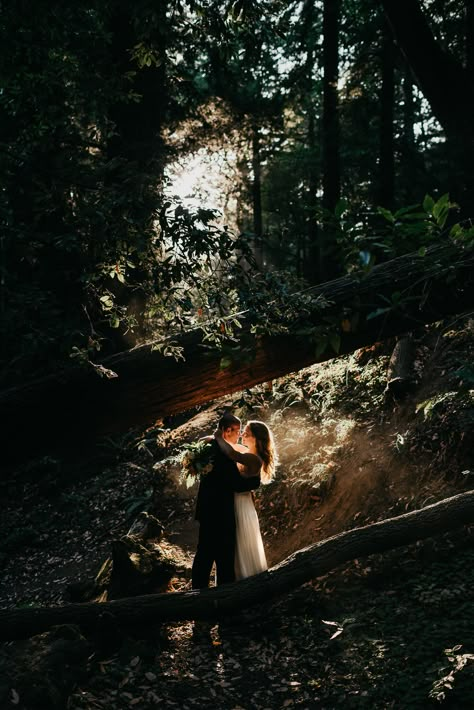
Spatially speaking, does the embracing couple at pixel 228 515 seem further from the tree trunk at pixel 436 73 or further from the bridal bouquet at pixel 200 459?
the tree trunk at pixel 436 73

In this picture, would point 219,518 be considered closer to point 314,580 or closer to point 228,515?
point 228,515

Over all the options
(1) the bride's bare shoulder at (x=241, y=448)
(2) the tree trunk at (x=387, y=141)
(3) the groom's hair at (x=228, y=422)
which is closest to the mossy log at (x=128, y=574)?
(1) the bride's bare shoulder at (x=241, y=448)

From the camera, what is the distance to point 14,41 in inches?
169

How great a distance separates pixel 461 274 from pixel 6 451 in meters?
4.04

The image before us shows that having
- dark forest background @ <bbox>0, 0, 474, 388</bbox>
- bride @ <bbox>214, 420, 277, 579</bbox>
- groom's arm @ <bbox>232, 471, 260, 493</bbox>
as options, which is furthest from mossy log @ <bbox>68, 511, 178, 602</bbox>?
dark forest background @ <bbox>0, 0, 474, 388</bbox>

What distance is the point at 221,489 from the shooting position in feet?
20.4

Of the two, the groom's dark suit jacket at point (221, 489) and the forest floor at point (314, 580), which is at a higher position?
the groom's dark suit jacket at point (221, 489)

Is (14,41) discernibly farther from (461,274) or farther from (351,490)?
(351,490)

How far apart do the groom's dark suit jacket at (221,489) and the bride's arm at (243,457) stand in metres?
0.07

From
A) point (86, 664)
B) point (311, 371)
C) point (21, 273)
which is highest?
point (21, 273)

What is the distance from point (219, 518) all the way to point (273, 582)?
3.22ft

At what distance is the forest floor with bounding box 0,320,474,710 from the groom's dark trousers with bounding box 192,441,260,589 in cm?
58

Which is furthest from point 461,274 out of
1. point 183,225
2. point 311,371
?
point 311,371

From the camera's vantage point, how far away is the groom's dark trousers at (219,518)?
20.2ft
